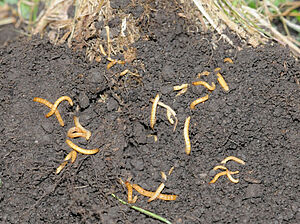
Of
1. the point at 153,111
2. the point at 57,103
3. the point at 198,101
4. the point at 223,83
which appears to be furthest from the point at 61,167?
the point at 223,83

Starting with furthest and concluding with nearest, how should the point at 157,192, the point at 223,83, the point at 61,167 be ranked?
the point at 223,83
the point at 61,167
the point at 157,192

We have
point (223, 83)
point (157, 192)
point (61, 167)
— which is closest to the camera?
point (157, 192)

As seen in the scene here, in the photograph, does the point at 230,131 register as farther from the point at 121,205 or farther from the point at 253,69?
the point at 121,205

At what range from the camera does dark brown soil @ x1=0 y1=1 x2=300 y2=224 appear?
11.4 feet

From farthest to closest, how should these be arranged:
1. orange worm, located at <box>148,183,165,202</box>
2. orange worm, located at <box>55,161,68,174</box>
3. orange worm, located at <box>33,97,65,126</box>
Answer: orange worm, located at <box>33,97,65,126</box>, orange worm, located at <box>55,161,68,174</box>, orange worm, located at <box>148,183,165,202</box>

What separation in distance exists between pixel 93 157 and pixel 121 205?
511 mm

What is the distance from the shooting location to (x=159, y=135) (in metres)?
3.61

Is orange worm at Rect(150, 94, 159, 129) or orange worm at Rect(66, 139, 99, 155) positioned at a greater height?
orange worm at Rect(150, 94, 159, 129)

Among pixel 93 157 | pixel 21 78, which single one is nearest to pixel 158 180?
pixel 93 157

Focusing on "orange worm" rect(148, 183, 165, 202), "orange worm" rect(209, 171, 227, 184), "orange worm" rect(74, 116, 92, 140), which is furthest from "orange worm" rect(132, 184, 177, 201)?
"orange worm" rect(74, 116, 92, 140)

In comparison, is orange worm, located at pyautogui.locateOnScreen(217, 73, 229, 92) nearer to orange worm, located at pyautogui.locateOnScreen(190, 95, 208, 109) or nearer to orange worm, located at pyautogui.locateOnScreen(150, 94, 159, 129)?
orange worm, located at pyautogui.locateOnScreen(190, 95, 208, 109)

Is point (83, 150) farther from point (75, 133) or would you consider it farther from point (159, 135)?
point (159, 135)

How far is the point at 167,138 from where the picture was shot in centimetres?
360

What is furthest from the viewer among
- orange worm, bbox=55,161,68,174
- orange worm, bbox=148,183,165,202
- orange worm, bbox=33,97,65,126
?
orange worm, bbox=33,97,65,126
